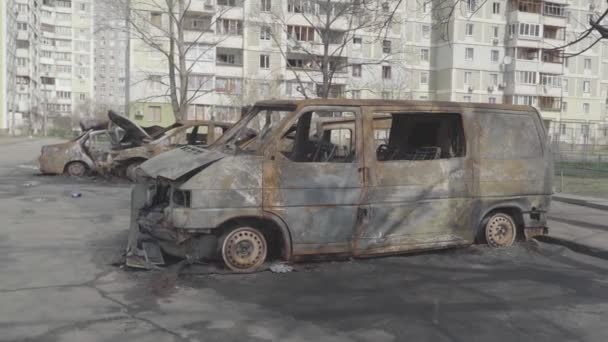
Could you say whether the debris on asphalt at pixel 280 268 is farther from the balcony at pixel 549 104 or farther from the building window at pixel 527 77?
the balcony at pixel 549 104

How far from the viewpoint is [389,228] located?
6.95 meters

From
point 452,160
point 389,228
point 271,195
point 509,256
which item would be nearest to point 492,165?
point 452,160

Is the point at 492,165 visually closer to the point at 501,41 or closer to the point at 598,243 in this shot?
the point at 598,243

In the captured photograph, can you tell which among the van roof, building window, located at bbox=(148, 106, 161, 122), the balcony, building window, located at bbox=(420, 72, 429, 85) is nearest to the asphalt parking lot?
the van roof

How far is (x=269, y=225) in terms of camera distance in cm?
662

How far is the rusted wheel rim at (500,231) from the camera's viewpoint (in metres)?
7.79

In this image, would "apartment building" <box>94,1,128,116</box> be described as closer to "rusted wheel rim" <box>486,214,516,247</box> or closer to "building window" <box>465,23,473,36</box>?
"building window" <box>465,23,473,36</box>

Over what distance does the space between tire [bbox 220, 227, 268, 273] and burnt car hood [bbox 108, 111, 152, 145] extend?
8.55 meters

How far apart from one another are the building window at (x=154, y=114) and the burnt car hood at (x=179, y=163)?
4894cm

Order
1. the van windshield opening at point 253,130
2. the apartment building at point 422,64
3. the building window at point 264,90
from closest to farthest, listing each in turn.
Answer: the van windshield opening at point 253,130, the building window at point 264,90, the apartment building at point 422,64

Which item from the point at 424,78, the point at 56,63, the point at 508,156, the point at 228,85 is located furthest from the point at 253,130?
the point at 56,63

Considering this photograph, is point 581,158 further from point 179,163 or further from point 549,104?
point 549,104

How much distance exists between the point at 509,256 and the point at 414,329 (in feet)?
10.9

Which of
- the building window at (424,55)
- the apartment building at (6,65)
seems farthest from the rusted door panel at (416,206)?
the apartment building at (6,65)
